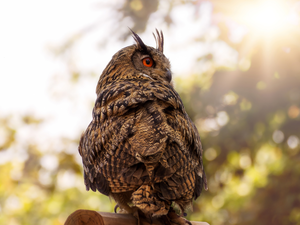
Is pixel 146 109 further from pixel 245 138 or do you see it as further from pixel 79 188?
pixel 79 188

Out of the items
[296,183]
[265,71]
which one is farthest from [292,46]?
[296,183]

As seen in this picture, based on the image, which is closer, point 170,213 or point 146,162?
point 146,162

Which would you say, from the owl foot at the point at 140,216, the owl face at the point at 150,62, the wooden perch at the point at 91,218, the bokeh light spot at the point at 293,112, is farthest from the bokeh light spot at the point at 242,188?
the wooden perch at the point at 91,218

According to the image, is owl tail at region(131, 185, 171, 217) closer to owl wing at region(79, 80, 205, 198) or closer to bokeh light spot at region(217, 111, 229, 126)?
owl wing at region(79, 80, 205, 198)

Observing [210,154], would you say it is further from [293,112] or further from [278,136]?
[293,112]

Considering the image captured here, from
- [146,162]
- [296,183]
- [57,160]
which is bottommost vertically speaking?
[296,183]

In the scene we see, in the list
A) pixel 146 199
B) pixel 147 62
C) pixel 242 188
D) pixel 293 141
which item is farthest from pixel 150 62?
pixel 242 188

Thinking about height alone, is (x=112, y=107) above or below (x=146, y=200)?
above
